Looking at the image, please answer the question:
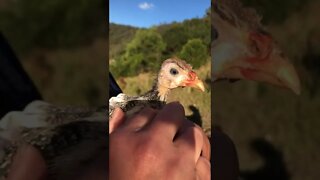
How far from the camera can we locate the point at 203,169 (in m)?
1.89

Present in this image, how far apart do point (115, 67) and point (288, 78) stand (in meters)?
3.17

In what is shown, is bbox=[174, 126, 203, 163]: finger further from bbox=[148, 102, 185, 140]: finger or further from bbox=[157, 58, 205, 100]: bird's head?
bbox=[157, 58, 205, 100]: bird's head

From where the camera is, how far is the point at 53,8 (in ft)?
5.53

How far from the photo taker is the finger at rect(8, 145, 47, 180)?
1.57m

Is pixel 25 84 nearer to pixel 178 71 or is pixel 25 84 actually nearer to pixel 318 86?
pixel 318 86

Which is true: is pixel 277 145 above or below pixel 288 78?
below

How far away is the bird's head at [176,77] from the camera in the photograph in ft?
10.7

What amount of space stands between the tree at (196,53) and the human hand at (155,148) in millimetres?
1970

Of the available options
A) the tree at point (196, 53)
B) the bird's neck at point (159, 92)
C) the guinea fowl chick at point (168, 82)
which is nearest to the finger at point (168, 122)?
the guinea fowl chick at point (168, 82)

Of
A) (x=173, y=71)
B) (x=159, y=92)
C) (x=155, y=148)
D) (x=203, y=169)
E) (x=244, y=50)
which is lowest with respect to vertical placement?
(x=203, y=169)

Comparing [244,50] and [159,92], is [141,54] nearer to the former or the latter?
[159,92]

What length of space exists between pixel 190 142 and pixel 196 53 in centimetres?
Result: 249

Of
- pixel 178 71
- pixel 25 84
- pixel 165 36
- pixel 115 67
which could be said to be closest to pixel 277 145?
pixel 25 84

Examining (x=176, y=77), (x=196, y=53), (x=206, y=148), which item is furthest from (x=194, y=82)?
(x=206, y=148)
